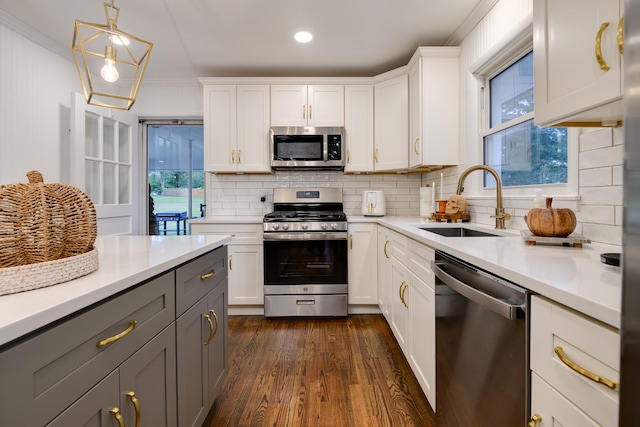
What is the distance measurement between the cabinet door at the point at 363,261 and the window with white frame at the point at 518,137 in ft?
3.55

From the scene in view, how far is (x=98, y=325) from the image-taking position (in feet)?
2.35

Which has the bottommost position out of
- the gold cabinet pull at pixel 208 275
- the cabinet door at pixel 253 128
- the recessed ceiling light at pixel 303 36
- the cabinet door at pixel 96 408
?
the cabinet door at pixel 96 408

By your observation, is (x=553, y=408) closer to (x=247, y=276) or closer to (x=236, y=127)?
(x=247, y=276)

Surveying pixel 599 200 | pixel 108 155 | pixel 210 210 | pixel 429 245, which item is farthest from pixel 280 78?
pixel 599 200

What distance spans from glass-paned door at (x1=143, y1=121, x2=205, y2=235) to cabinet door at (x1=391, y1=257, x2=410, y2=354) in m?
2.89

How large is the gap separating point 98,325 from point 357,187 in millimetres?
2986

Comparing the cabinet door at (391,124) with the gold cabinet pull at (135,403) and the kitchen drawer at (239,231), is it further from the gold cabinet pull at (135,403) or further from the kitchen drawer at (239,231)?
the gold cabinet pull at (135,403)

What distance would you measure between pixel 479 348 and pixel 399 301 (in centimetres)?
116

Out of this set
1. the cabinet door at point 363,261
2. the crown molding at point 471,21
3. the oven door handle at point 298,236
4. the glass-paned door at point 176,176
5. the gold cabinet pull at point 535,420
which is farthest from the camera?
the glass-paned door at point 176,176

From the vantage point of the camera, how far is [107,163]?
3223mm

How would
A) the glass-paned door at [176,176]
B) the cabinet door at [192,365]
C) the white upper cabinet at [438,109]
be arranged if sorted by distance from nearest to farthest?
the cabinet door at [192,365] < the white upper cabinet at [438,109] < the glass-paned door at [176,176]

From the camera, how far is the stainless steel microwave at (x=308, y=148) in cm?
312

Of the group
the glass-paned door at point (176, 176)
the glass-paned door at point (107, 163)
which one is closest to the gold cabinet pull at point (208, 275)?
the glass-paned door at point (107, 163)

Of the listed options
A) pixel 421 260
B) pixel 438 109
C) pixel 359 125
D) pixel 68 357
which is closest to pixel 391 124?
pixel 359 125
